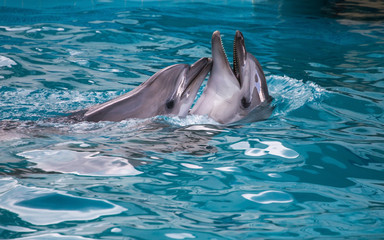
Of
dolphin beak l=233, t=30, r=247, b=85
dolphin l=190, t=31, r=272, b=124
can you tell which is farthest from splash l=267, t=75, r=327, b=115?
dolphin beak l=233, t=30, r=247, b=85

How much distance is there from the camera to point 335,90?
7145 mm

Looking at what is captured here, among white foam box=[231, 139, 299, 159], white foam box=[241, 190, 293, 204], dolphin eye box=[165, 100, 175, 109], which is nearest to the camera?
white foam box=[241, 190, 293, 204]

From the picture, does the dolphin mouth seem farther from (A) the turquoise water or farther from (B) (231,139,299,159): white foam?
(B) (231,139,299,159): white foam

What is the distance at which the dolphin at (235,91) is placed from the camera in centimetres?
555

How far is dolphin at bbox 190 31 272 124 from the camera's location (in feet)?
18.2

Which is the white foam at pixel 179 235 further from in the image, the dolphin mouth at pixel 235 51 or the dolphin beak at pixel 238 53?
the dolphin beak at pixel 238 53

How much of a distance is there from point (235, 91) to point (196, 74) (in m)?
0.52

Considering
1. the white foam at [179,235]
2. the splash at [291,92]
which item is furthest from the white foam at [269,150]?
the white foam at [179,235]

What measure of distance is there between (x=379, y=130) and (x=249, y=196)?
8.45 feet

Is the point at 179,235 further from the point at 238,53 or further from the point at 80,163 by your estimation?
the point at 238,53

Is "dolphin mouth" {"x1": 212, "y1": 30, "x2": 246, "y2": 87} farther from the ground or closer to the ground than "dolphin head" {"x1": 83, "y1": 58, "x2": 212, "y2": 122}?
farther from the ground

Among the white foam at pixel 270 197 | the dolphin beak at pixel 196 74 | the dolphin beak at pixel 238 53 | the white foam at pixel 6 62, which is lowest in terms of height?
the white foam at pixel 270 197

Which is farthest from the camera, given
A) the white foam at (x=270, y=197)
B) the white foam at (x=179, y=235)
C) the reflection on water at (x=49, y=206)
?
the white foam at (x=270, y=197)

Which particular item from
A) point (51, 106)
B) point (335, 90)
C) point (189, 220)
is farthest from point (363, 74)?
point (189, 220)
